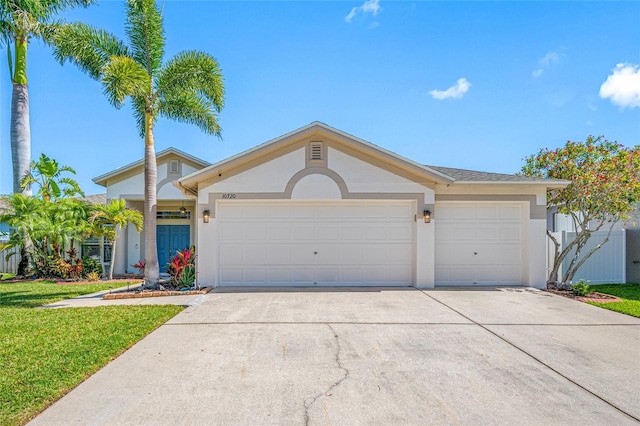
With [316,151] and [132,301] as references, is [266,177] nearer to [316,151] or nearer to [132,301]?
[316,151]

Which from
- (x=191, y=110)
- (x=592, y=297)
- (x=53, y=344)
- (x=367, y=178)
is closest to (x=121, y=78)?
(x=191, y=110)

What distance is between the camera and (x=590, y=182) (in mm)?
9289

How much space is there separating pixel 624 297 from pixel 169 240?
15678 millimetres

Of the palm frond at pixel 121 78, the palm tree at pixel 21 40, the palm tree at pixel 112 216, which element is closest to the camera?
the palm frond at pixel 121 78

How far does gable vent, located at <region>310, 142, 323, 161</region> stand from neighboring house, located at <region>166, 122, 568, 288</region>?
3cm

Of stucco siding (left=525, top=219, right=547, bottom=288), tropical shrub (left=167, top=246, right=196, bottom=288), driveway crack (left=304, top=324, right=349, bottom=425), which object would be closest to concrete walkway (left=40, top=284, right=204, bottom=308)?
tropical shrub (left=167, top=246, right=196, bottom=288)

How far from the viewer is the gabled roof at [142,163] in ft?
43.8

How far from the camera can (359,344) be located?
5031 millimetres

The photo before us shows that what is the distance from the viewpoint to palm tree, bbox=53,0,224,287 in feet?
28.2

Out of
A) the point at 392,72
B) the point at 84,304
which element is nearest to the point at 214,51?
the point at 392,72

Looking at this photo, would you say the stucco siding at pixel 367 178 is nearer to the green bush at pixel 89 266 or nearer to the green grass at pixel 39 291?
the green grass at pixel 39 291

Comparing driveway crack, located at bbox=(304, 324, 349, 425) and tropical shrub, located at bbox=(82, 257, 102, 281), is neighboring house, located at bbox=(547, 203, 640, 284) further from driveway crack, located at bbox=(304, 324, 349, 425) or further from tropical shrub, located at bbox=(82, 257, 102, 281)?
tropical shrub, located at bbox=(82, 257, 102, 281)

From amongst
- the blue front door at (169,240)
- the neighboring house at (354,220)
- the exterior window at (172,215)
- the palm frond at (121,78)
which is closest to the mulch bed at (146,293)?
the neighboring house at (354,220)

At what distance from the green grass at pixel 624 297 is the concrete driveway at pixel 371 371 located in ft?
2.42
